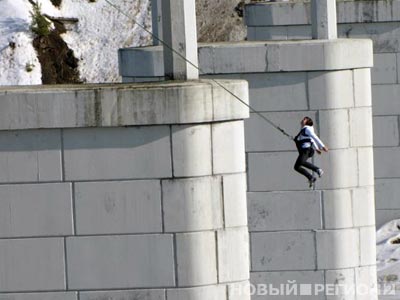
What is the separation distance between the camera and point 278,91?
15.4m

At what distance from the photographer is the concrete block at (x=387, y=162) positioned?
20.3m

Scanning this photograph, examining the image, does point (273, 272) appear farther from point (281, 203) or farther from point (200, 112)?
point (200, 112)

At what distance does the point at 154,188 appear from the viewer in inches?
405

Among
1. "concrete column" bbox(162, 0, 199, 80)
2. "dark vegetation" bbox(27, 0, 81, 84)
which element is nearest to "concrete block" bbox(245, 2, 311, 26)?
"dark vegetation" bbox(27, 0, 81, 84)

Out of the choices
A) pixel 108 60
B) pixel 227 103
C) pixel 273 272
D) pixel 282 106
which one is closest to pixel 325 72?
pixel 282 106

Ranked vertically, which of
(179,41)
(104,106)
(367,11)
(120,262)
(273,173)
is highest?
(367,11)

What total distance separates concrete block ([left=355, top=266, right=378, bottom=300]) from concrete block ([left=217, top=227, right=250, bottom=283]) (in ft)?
18.0

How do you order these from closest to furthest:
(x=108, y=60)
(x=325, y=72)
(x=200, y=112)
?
(x=200, y=112), (x=325, y=72), (x=108, y=60)

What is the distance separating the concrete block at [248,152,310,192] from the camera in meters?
15.5

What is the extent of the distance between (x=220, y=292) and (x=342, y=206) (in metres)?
5.44

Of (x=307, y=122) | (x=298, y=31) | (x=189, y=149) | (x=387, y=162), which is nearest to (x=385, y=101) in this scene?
(x=387, y=162)

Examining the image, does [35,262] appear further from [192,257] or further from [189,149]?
[189,149]

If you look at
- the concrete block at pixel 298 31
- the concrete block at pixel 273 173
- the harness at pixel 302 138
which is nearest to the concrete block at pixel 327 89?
the concrete block at pixel 273 173

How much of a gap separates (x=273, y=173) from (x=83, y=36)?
13157 mm
